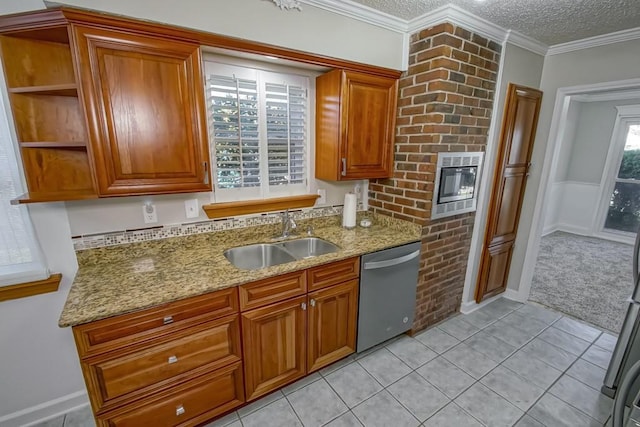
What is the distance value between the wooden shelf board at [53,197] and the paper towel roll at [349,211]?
1.63 metres

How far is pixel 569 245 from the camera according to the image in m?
4.65

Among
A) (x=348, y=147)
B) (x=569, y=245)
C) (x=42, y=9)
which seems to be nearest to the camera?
(x=42, y=9)

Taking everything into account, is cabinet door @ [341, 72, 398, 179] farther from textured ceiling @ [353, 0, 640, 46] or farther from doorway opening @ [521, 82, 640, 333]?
doorway opening @ [521, 82, 640, 333]

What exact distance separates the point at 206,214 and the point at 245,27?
3.76 feet

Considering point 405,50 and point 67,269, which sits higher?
point 405,50

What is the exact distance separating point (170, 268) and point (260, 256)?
619 millimetres

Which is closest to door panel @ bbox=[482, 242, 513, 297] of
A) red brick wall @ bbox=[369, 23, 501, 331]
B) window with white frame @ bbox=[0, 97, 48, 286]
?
red brick wall @ bbox=[369, 23, 501, 331]

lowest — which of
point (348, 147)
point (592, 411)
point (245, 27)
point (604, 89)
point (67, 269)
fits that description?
point (592, 411)

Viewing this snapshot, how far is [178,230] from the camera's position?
183 centimetres

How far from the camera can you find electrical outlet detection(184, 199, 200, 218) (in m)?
1.84

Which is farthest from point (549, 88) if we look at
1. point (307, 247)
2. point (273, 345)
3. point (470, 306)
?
point (273, 345)

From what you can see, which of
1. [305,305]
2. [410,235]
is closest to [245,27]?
[305,305]

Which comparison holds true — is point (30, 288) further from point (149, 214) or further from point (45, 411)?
point (45, 411)

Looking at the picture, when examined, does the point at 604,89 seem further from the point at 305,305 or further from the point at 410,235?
the point at 305,305
